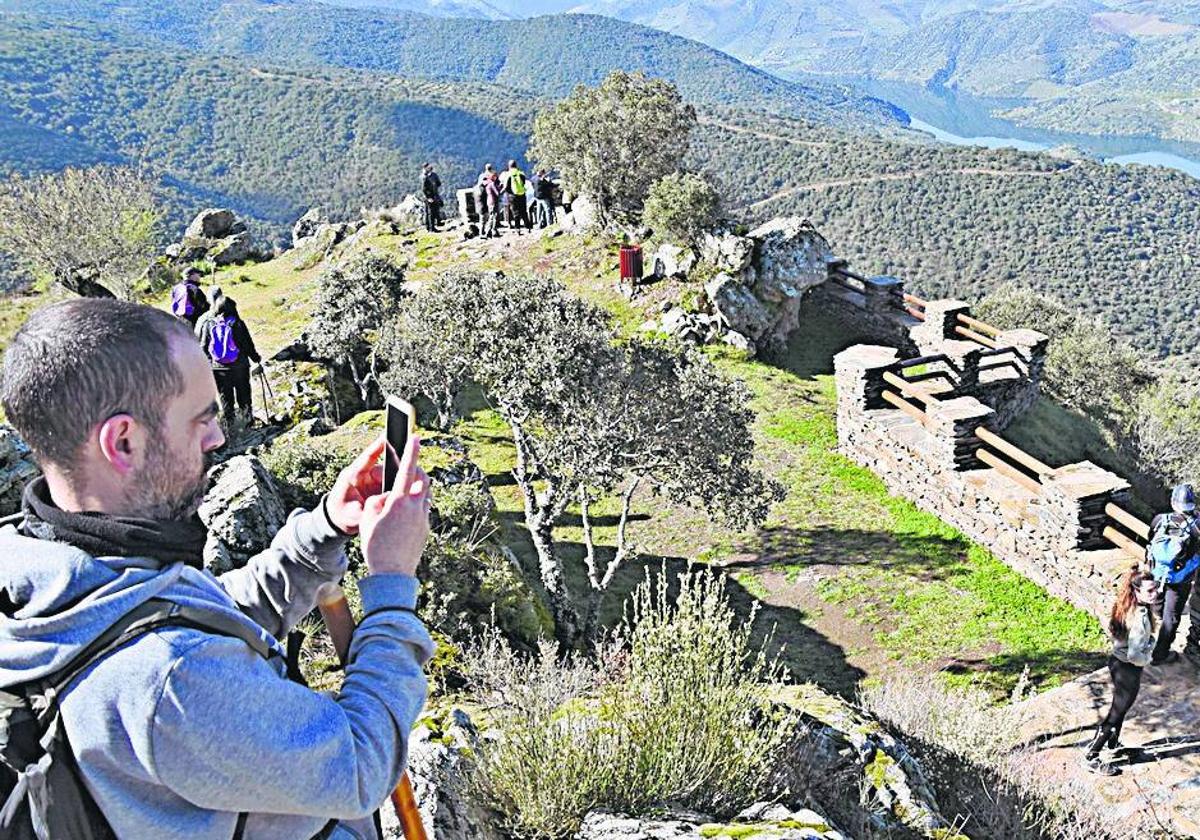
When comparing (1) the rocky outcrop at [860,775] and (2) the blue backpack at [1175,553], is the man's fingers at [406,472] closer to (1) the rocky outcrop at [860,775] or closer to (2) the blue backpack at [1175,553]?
(1) the rocky outcrop at [860,775]

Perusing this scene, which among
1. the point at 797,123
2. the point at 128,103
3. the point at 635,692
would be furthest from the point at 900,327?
the point at 128,103

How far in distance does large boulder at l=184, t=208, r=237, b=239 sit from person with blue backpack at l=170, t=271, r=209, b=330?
18418 millimetres

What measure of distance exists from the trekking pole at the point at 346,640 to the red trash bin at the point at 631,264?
15.7 metres

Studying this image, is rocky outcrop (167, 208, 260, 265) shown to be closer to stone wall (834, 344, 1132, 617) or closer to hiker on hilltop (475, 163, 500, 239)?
hiker on hilltop (475, 163, 500, 239)

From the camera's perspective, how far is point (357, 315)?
13.8 metres

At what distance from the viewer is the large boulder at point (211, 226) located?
87.2ft

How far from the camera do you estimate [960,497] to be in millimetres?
11234

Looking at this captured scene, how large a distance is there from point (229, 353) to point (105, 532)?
7984 millimetres

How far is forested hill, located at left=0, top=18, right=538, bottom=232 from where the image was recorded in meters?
80.1

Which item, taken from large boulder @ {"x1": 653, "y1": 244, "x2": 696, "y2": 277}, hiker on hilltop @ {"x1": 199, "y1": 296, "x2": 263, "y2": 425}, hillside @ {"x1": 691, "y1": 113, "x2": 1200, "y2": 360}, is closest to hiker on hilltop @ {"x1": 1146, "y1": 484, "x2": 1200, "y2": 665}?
hiker on hilltop @ {"x1": 199, "y1": 296, "x2": 263, "y2": 425}

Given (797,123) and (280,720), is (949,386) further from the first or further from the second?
(797,123)

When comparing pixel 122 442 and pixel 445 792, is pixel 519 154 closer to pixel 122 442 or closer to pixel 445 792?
pixel 445 792

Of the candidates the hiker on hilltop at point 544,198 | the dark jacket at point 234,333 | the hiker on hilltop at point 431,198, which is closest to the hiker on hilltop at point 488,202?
the hiker on hilltop at point 544,198

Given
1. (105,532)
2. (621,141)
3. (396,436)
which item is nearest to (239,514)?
(396,436)
